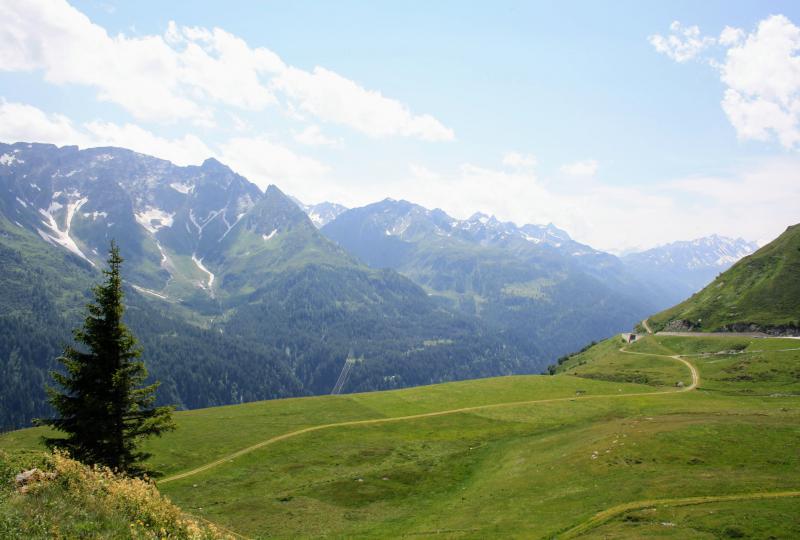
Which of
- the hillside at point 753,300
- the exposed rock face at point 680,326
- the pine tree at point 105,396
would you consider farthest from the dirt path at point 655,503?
the exposed rock face at point 680,326

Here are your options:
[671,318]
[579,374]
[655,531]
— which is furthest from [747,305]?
[655,531]

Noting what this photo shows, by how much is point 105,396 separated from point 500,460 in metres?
42.6

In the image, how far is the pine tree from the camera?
33638mm

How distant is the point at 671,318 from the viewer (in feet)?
558

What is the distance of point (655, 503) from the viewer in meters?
35.7

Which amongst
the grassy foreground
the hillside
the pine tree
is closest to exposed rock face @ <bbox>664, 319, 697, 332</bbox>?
the hillside

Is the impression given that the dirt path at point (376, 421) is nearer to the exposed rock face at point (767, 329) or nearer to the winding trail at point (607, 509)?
the winding trail at point (607, 509)

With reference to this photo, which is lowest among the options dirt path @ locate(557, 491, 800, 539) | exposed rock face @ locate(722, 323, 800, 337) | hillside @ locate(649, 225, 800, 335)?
dirt path @ locate(557, 491, 800, 539)

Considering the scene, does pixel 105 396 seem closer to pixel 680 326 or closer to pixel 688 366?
pixel 688 366

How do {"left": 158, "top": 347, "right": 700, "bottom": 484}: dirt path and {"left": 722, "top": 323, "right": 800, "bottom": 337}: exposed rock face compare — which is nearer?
{"left": 158, "top": 347, "right": 700, "bottom": 484}: dirt path

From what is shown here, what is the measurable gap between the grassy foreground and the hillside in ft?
147

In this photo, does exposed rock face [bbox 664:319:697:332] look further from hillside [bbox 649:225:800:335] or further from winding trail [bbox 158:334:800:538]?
winding trail [bbox 158:334:800:538]

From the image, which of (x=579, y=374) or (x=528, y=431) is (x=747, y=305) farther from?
(x=528, y=431)

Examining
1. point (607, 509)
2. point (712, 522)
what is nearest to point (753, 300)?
point (607, 509)
